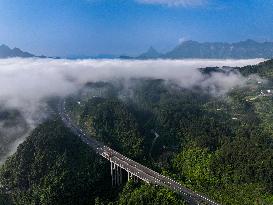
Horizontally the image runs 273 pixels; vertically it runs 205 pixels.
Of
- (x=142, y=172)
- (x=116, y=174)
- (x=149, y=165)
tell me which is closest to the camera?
(x=142, y=172)

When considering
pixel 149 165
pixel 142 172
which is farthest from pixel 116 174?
pixel 142 172

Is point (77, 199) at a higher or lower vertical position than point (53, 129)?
lower

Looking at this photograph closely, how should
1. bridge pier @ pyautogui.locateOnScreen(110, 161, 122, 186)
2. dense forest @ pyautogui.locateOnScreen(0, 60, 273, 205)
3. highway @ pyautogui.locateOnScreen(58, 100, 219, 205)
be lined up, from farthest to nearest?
1. bridge pier @ pyautogui.locateOnScreen(110, 161, 122, 186)
2. dense forest @ pyautogui.locateOnScreen(0, 60, 273, 205)
3. highway @ pyautogui.locateOnScreen(58, 100, 219, 205)

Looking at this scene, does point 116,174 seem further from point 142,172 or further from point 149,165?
point 142,172

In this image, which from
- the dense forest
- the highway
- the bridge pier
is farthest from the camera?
the bridge pier

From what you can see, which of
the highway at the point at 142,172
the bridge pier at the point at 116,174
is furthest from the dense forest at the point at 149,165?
the highway at the point at 142,172

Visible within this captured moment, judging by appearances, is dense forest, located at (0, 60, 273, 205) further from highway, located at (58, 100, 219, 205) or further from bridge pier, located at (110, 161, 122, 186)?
highway, located at (58, 100, 219, 205)

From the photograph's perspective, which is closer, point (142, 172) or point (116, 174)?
point (142, 172)

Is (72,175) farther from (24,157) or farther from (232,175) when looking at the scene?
(232,175)

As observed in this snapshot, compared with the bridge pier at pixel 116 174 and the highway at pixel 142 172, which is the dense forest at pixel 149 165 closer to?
the bridge pier at pixel 116 174

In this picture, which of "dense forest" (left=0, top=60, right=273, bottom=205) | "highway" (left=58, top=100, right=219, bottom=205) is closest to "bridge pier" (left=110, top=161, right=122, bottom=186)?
"highway" (left=58, top=100, right=219, bottom=205)

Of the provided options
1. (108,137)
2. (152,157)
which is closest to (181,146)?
(152,157)
